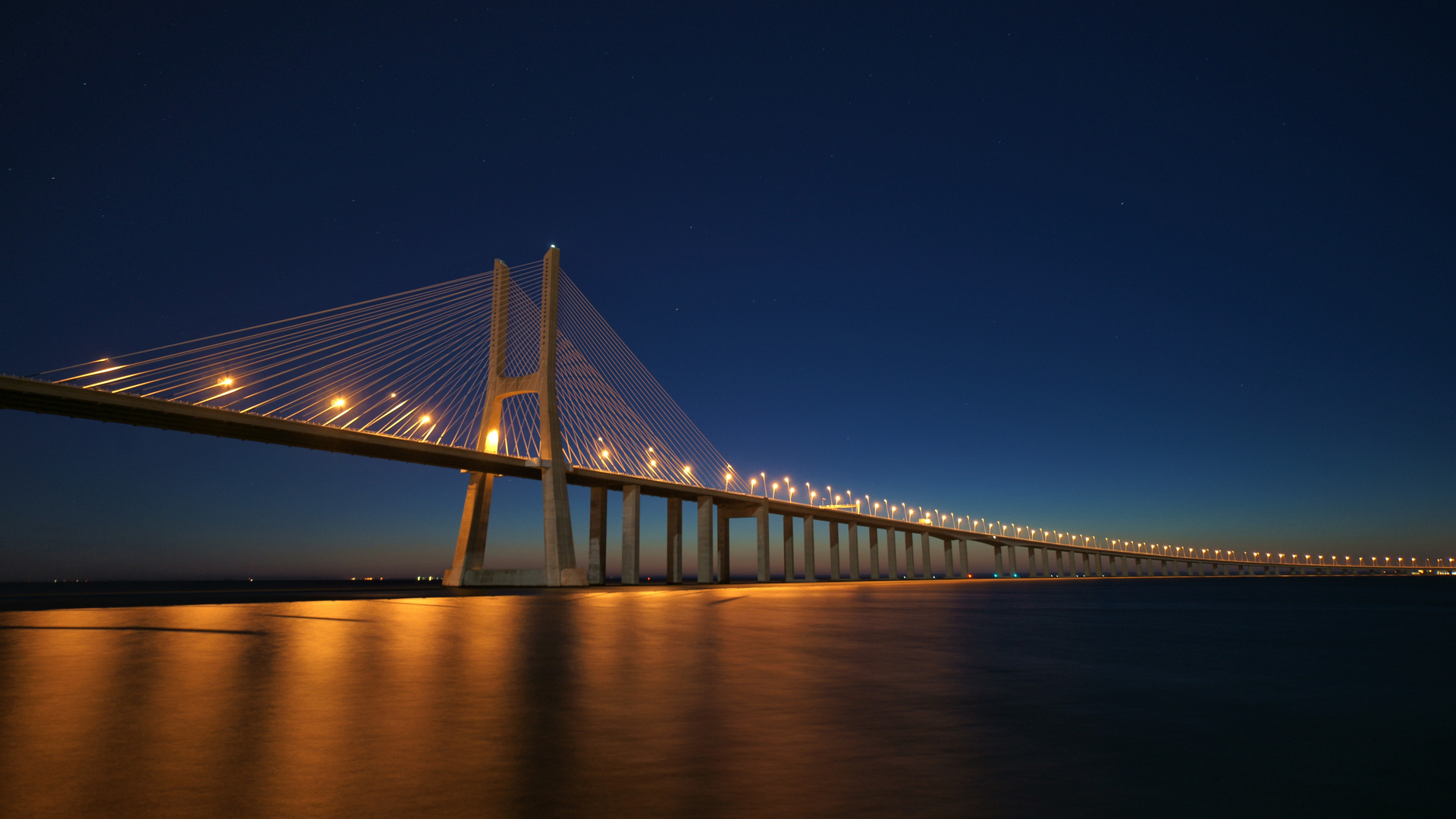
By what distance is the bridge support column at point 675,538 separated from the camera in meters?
77.5

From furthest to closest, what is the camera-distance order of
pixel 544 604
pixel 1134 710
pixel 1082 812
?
1. pixel 544 604
2. pixel 1134 710
3. pixel 1082 812

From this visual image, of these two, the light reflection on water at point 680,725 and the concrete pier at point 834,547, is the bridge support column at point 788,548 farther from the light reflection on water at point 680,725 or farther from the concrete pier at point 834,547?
the light reflection on water at point 680,725

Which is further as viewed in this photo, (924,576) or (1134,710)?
(924,576)

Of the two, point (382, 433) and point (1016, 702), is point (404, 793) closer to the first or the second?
point (1016, 702)

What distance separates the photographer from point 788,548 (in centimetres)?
9312

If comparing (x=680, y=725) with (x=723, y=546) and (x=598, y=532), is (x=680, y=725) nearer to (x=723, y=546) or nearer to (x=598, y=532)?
(x=598, y=532)

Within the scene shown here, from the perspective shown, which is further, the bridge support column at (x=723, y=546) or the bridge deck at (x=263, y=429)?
the bridge support column at (x=723, y=546)

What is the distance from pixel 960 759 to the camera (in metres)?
5.57

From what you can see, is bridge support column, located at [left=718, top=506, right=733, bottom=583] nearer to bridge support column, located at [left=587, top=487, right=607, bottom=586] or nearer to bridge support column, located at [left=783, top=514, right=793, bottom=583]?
bridge support column, located at [left=783, top=514, right=793, bottom=583]

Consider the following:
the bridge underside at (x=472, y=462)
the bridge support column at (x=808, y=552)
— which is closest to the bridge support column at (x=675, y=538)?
the bridge underside at (x=472, y=462)

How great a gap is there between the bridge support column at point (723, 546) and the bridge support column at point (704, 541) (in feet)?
29.5

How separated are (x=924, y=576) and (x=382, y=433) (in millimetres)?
96910

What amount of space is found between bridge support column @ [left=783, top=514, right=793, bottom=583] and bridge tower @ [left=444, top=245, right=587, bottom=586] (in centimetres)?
4235

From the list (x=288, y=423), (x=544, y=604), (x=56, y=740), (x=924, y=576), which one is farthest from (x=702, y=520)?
(x=56, y=740)
